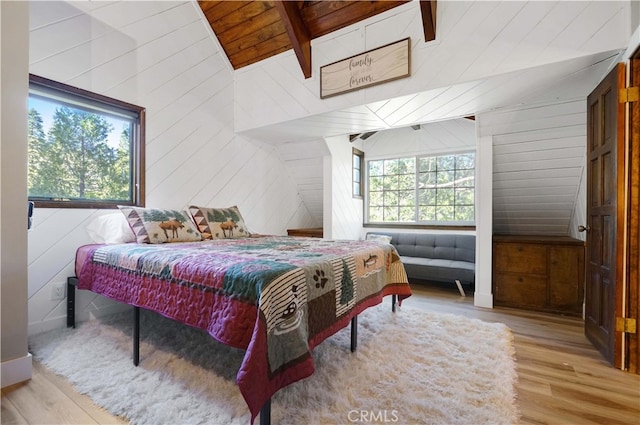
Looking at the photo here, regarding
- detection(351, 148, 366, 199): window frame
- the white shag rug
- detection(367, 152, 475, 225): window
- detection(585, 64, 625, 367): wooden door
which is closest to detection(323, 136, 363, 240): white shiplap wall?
detection(351, 148, 366, 199): window frame

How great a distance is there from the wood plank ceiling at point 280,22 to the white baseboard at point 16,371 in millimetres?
3059

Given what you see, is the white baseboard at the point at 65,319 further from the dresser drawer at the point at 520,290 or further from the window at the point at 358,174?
the dresser drawer at the point at 520,290

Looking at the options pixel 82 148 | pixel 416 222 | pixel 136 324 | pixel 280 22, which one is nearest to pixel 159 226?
pixel 136 324

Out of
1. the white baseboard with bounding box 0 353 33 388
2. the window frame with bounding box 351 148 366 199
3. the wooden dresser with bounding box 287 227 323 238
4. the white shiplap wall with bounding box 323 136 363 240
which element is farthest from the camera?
the window frame with bounding box 351 148 366 199

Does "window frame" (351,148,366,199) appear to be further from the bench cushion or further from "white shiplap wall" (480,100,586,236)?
"white shiplap wall" (480,100,586,236)

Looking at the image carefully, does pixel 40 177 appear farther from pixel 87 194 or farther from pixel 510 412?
pixel 510 412

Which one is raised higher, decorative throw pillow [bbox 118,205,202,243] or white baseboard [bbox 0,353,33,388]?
decorative throw pillow [bbox 118,205,202,243]

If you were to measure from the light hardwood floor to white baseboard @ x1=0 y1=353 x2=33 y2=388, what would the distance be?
43 mm

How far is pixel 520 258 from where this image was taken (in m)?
2.96

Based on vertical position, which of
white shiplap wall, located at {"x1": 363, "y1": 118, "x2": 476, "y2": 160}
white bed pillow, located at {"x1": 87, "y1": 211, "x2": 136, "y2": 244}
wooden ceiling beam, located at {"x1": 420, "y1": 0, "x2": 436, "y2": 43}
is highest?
wooden ceiling beam, located at {"x1": 420, "y1": 0, "x2": 436, "y2": 43}

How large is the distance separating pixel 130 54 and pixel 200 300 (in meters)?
2.61

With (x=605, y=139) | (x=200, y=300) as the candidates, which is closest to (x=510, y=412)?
(x=200, y=300)

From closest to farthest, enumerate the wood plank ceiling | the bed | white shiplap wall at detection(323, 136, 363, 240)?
1. the bed
2. the wood plank ceiling
3. white shiplap wall at detection(323, 136, 363, 240)

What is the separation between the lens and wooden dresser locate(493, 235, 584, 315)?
9.11 ft
